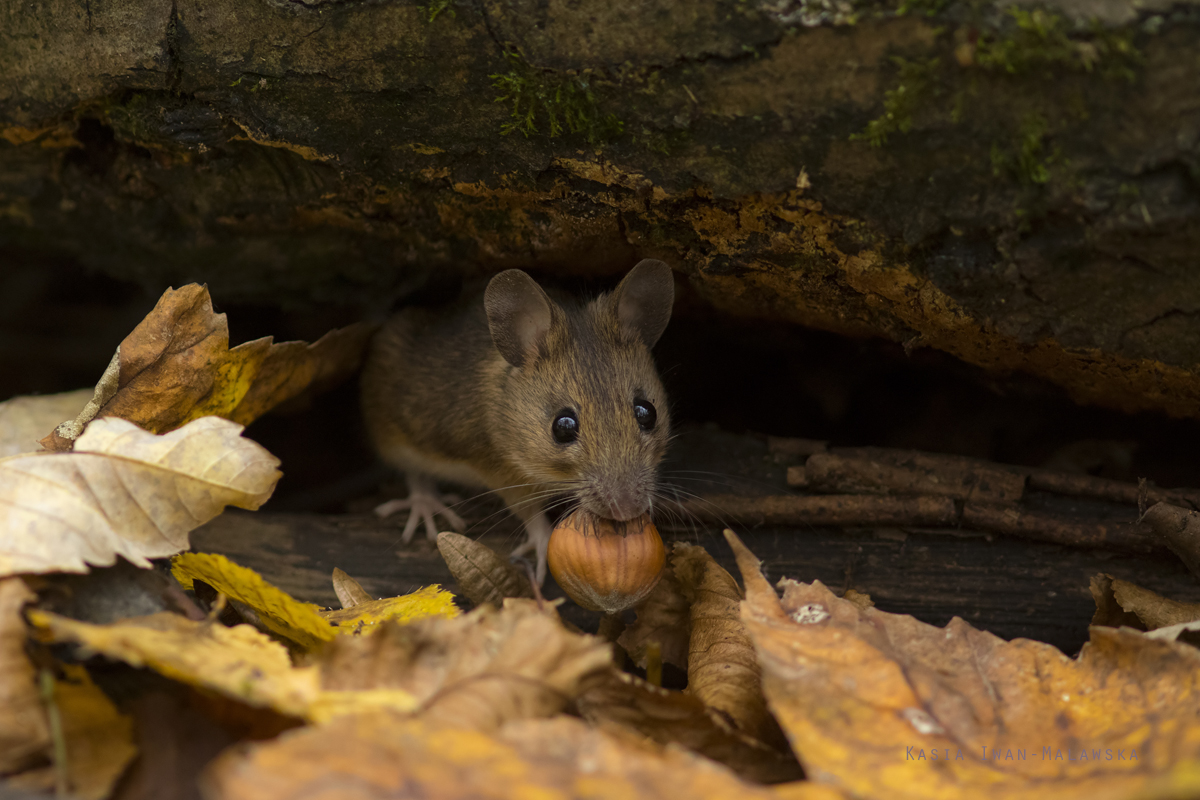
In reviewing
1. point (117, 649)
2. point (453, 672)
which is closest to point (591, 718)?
point (453, 672)

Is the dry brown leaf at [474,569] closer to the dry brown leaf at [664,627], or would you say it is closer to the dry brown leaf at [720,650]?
the dry brown leaf at [664,627]

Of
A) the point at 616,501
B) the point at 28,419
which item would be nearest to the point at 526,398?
the point at 616,501

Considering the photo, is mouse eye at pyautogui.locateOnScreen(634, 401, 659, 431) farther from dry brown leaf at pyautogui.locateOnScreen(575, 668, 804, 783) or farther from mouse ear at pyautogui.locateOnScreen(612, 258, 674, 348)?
dry brown leaf at pyautogui.locateOnScreen(575, 668, 804, 783)

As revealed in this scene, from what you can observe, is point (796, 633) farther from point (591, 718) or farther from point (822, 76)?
point (822, 76)

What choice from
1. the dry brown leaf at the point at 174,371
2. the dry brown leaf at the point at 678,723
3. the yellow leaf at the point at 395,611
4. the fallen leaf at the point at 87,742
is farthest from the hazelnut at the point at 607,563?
the fallen leaf at the point at 87,742

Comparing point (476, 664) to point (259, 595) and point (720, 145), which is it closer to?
point (259, 595)

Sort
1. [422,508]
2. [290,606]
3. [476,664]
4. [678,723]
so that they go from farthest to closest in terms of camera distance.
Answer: [422,508] < [290,606] < [678,723] < [476,664]
